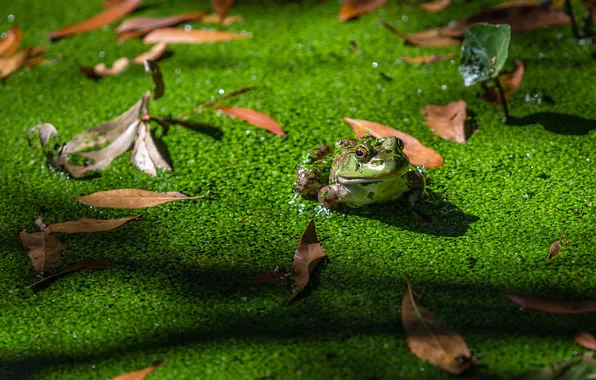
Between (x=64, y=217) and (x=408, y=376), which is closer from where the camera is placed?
(x=408, y=376)

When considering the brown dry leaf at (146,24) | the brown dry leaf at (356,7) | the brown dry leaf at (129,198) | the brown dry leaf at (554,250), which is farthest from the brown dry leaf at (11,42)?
the brown dry leaf at (554,250)

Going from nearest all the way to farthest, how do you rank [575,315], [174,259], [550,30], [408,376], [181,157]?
1. [408,376]
2. [575,315]
3. [174,259]
4. [181,157]
5. [550,30]

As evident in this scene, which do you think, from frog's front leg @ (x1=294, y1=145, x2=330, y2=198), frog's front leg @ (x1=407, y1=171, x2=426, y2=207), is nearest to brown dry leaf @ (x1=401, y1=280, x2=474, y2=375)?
frog's front leg @ (x1=407, y1=171, x2=426, y2=207)

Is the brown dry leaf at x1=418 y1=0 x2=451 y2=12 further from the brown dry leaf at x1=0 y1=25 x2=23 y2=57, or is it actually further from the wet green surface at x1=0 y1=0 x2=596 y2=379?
the brown dry leaf at x1=0 y1=25 x2=23 y2=57

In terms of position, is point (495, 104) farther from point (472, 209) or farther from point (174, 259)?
point (174, 259)

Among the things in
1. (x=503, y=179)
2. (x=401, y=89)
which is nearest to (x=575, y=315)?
(x=503, y=179)

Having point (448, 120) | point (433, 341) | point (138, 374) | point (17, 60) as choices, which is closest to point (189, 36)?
point (17, 60)
